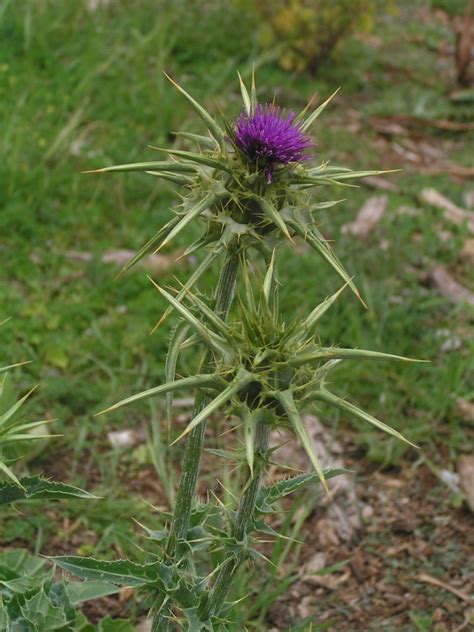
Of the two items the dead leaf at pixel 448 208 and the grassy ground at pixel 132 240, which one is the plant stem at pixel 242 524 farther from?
the dead leaf at pixel 448 208

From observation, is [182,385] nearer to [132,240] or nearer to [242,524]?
[242,524]

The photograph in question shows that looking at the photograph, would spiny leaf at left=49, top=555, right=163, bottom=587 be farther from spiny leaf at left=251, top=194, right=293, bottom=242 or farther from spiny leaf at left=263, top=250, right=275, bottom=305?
spiny leaf at left=251, top=194, right=293, bottom=242

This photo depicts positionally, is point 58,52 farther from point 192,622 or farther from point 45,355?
point 192,622

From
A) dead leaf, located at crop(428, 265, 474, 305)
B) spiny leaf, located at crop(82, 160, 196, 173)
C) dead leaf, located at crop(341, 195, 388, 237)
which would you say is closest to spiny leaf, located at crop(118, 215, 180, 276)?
spiny leaf, located at crop(82, 160, 196, 173)

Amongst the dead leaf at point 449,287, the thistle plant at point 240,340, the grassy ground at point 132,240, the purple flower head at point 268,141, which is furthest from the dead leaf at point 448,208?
the purple flower head at point 268,141

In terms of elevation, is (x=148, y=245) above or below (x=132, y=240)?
above

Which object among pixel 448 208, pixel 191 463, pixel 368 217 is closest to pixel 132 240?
pixel 368 217

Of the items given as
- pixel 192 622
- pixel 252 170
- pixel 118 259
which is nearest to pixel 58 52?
pixel 118 259
